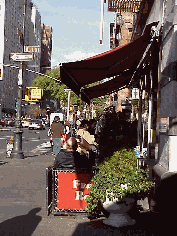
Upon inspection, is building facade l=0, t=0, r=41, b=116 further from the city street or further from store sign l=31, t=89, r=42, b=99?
store sign l=31, t=89, r=42, b=99

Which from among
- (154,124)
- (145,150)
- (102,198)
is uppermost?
(154,124)

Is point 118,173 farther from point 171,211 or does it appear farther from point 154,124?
point 154,124

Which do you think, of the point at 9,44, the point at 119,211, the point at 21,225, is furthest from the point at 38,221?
the point at 9,44

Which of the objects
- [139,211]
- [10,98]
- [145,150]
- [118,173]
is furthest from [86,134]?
[10,98]

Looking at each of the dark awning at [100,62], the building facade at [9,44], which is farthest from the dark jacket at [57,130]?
the building facade at [9,44]

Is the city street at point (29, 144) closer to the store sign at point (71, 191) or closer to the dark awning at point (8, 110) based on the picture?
the store sign at point (71, 191)

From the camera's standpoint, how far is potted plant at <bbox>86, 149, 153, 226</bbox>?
A: 22.9ft

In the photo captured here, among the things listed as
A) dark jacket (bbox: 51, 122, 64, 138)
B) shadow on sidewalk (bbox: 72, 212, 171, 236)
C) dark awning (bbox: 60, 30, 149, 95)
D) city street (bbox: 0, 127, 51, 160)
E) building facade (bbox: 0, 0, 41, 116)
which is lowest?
shadow on sidewalk (bbox: 72, 212, 171, 236)

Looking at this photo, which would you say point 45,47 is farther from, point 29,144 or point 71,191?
point 71,191

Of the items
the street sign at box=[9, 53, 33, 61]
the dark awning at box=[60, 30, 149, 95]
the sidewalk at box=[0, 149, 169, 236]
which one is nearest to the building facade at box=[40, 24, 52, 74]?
the street sign at box=[9, 53, 33, 61]

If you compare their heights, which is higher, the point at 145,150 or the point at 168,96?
the point at 168,96

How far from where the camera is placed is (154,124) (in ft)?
30.1

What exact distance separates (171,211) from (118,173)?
1197 mm

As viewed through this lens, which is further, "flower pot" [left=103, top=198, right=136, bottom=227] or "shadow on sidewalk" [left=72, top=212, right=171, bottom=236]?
"flower pot" [left=103, top=198, right=136, bottom=227]
